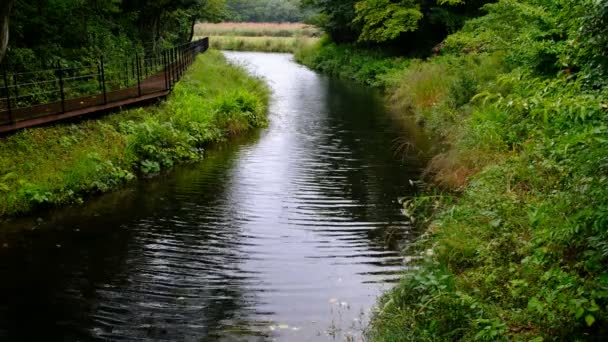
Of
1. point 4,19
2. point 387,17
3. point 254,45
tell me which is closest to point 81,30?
point 4,19

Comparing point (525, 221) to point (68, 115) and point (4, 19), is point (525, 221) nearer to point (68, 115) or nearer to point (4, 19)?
point (4, 19)

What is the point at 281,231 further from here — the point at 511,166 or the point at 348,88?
the point at 348,88

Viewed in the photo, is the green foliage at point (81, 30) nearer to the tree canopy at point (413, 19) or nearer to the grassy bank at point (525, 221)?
the grassy bank at point (525, 221)

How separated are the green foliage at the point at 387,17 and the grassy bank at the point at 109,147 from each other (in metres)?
13.5

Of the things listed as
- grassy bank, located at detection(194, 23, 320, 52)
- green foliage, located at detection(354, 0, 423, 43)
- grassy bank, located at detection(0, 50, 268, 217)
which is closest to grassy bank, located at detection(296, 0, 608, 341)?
grassy bank, located at detection(0, 50, 268, 217)

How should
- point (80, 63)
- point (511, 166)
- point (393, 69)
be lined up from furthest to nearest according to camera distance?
point (393, 69)
point (80, 63)
point (511, 166)

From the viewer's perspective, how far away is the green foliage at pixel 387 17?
29.1 m

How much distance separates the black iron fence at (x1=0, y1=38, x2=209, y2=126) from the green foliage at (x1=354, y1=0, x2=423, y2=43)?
44.3ft

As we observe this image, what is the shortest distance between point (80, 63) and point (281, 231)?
32.3 ft

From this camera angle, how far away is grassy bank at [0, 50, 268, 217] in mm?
10125

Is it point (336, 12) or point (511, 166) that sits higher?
point (336, 12)

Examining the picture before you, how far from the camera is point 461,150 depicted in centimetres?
1191

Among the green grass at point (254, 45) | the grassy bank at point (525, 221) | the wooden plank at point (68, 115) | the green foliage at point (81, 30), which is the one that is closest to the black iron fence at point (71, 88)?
the wooden plank at point (68, 115)

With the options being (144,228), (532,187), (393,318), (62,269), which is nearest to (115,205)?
(144,228)
